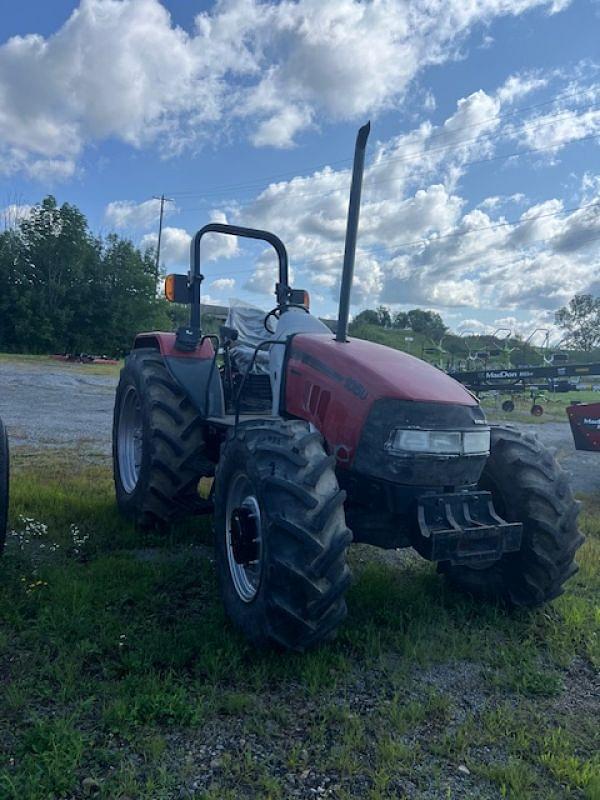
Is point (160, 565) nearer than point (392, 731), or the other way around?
point (392, 731)

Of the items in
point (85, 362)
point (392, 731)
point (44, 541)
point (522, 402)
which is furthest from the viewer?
point (85, 362)

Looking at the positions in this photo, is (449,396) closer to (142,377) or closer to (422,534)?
(422,534)

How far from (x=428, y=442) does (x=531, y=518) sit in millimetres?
785

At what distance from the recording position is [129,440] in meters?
5.02

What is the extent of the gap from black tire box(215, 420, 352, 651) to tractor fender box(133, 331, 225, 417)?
146cm

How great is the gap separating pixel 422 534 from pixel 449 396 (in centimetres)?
67

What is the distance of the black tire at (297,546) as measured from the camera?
2455 mm

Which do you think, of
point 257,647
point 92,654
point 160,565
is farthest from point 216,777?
point 160,565

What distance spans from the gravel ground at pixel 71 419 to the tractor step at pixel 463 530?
4.08 feet

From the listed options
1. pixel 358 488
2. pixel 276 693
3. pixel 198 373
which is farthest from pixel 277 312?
pixel 276 693

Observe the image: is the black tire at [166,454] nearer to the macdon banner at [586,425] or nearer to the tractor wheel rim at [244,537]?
the tractor wheel rim at [244,537]

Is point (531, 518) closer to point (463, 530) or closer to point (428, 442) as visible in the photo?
point (463, 530)

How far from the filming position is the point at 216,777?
206cm

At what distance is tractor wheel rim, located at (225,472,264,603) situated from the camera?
9.14 ft
